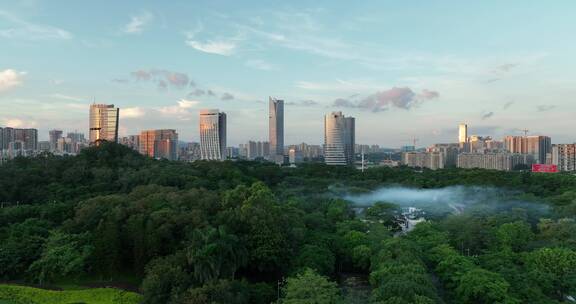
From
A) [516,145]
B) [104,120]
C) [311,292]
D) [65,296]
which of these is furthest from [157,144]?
[311,292]

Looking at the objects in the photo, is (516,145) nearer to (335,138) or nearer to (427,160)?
(427,160)

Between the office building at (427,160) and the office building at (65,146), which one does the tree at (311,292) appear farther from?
A: the office building at (427,160)

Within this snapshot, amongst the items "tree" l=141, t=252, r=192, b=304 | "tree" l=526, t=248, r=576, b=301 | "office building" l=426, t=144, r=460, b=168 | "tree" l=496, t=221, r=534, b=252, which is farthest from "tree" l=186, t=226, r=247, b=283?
"office building" l=426, t=144, r=460, b=168

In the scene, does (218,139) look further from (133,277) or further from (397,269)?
(397,269)

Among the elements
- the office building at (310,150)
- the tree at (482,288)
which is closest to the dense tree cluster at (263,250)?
the tree at (482,288)

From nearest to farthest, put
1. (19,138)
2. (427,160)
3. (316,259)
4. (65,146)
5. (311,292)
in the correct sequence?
(311,292), (316,259), (19,138), (65,146), (427,160)

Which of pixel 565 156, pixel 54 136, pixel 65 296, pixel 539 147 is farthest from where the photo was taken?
pixel 539 147
